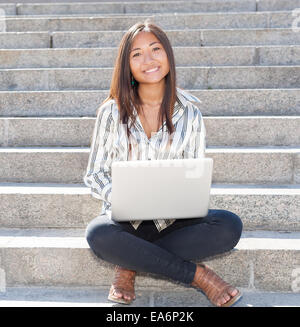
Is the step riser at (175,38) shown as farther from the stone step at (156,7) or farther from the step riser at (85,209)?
the step riser at (85,209)

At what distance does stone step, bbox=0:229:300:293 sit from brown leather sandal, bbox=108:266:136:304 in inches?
4.1

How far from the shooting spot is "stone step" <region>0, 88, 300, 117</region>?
315cm

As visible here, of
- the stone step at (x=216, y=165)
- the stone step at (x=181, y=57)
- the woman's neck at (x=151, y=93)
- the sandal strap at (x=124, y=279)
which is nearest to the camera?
the sandal strap at (x=124, y=279)

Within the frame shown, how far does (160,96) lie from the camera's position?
Result: 2295 mm

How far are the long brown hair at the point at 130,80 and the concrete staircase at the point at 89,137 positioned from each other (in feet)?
1.80

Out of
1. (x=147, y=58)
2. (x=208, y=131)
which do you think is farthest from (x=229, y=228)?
(x=208, y=131)

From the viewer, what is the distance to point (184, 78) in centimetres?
348

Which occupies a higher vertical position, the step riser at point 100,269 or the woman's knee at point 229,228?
the woman's knee at point 229,228

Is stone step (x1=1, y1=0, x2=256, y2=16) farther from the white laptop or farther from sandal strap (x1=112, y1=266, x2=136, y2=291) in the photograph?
sandal strap (x1=112, y1=266, x2=136, y2=291)

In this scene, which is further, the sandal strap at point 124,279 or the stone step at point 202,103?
the stone step at point 202,103

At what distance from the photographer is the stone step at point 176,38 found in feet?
13.3

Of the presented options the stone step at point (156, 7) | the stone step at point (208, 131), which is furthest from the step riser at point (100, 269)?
the stone step at point (156, 7)
